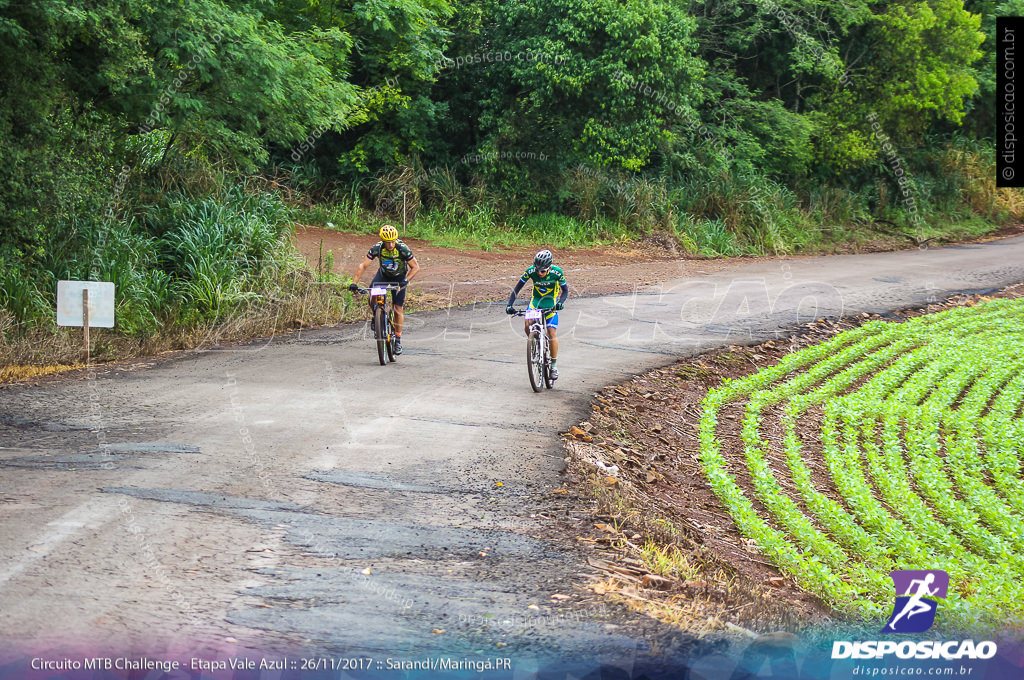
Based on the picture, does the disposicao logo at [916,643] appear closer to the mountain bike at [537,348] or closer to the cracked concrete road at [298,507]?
the cracked concrete road at [298,507]

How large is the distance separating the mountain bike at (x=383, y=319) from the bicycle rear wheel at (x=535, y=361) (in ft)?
7.10

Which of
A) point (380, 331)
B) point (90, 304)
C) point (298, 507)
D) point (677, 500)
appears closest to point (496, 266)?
point (380, 331)

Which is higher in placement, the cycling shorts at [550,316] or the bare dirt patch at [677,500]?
the cycling shorts at [550,316]

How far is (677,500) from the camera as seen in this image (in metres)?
9.15

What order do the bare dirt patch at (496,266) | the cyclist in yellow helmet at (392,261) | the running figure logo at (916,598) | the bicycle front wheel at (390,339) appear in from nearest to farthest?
1. the running figure logo at (916,598)
2. the cyclist in yellow helmet at (392,261)
3. the bicycle front wheel at (390,339)
4. the bare dirt patch at (496,266)

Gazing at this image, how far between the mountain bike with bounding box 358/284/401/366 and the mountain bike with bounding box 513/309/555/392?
1.93 m

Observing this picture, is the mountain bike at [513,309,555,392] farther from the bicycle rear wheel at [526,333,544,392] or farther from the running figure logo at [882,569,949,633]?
the running figure logo at [882,569,949,633]

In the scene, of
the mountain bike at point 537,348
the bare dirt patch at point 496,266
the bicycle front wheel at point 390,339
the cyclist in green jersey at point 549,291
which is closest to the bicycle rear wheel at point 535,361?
the mountain bike at point 537,348

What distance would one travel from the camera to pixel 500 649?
16.5ft

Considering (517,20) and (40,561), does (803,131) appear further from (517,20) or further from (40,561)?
(40,561)

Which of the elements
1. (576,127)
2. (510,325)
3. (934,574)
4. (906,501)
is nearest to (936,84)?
(576,127)

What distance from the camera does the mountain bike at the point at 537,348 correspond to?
1169 centimetres

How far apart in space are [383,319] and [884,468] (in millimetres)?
6359
